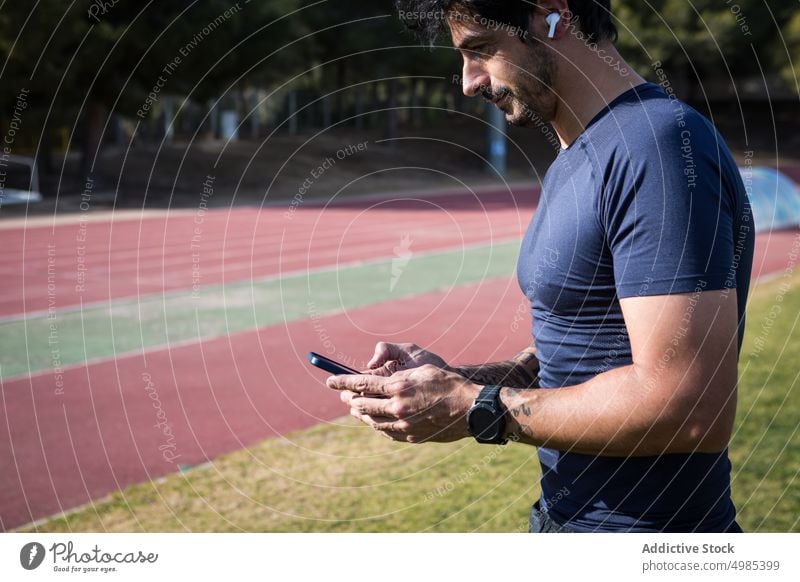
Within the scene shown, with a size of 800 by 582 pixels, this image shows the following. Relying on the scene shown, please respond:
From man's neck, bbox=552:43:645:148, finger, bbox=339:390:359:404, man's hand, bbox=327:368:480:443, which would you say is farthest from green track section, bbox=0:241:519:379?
man's neck, bbox=552:43:645:148

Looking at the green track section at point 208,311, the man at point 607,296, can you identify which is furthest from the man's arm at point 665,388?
the green track section at point 208,311

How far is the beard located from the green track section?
7.23 meters

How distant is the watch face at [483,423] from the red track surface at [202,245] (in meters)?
8.76

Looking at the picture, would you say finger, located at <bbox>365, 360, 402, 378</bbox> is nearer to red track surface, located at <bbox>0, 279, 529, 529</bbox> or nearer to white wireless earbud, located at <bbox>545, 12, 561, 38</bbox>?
white wireless earbud, located at <bbox>545, 12, 561, 38</bbox>

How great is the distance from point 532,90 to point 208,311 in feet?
31.2

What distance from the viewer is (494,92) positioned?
2004mm

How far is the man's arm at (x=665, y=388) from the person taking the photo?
162cm

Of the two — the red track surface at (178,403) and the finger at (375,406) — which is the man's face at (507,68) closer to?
the finger at (375,406)

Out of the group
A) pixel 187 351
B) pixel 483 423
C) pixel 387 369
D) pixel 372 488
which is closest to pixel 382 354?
pixel 387 369
